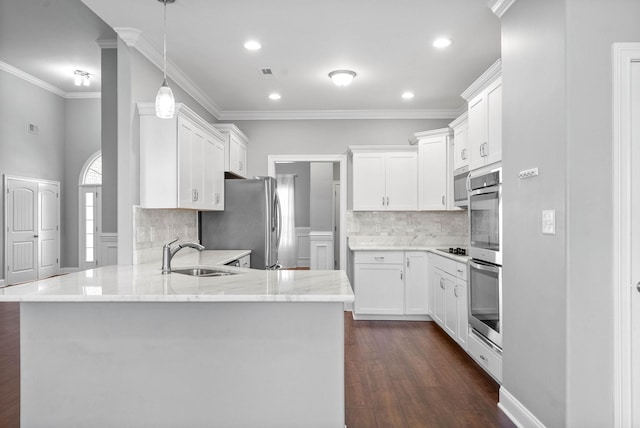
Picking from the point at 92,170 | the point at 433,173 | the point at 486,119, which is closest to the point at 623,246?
the point at 486,119

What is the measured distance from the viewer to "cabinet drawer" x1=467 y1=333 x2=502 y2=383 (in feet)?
9.65

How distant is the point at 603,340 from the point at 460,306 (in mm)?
1828

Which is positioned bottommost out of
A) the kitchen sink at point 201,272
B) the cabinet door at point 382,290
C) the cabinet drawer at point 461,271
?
the cabinet door at point 382,290

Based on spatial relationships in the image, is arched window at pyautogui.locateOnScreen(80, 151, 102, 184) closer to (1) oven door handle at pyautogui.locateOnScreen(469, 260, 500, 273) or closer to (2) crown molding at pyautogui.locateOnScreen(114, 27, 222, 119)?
(2) crown molding at pyautogui.locateOnScreen(114, 27, 222, 119)

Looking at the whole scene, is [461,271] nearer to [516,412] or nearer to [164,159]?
[516,412]

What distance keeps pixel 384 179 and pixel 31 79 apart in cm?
563

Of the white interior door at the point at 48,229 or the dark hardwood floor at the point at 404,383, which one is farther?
the white interior door at the point at 48,229

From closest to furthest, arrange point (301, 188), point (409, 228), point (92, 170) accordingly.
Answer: point (409, 228) → point (92, 170) → point (301, 188)

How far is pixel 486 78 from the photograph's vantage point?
10.1 ft

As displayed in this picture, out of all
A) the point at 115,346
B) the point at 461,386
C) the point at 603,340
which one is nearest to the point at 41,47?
the point at 115,346

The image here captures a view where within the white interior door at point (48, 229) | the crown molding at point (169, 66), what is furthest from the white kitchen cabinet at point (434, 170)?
the white interior door at point (48, 229)

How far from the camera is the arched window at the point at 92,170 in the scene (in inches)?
303

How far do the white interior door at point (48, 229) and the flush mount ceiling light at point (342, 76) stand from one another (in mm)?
5818

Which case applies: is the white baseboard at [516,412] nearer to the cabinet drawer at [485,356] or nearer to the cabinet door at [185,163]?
the cabinet drawer at [485,356]
